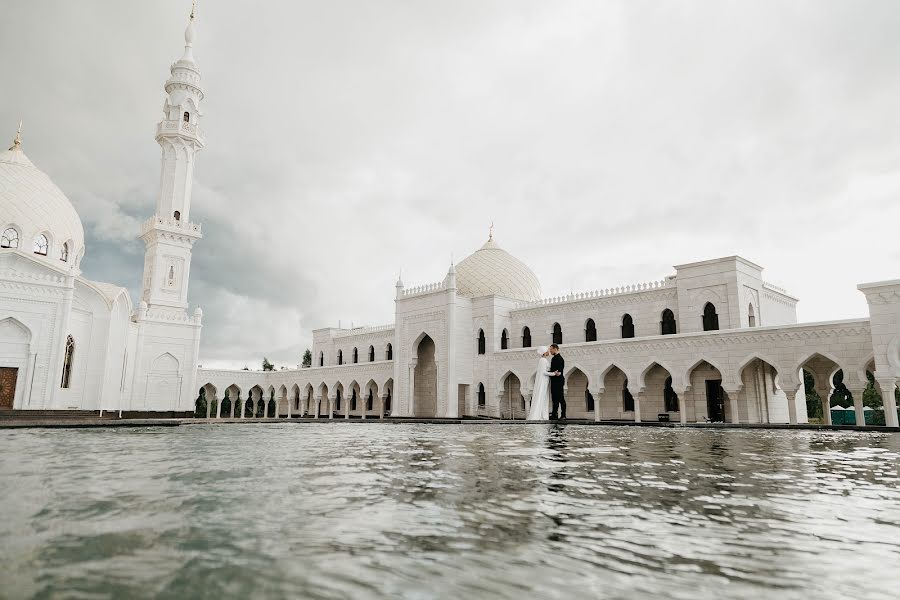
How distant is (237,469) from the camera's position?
387 cm

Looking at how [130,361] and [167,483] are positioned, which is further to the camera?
[130,361]

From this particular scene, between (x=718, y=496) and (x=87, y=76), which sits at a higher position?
(x=87, y=76)

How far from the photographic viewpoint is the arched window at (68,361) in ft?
74.6

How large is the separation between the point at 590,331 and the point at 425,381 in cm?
997

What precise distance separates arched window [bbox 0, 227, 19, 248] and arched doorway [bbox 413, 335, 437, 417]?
18.6 m

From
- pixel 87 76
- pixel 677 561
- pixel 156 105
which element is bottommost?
pixel 677 561

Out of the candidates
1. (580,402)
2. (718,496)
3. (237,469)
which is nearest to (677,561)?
(718,496)

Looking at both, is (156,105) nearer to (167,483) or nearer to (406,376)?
(406,376)

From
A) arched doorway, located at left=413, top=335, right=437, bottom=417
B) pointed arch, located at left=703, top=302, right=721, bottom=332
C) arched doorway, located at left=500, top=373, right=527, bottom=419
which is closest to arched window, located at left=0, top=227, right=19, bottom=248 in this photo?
arched doorway, located at left=413, top=335, right=437, bottom=417

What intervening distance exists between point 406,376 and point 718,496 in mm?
28156

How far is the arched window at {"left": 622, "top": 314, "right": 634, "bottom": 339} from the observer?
81.1ft

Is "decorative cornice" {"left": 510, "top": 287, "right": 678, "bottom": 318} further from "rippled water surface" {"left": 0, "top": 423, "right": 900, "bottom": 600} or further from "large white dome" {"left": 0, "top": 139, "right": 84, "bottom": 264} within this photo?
"large white dome" {"left": 0, "top": 139, "right": 84, "bottom": 264}

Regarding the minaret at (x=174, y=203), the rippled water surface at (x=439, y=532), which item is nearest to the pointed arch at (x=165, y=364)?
the minaret at (x=174, y=203)

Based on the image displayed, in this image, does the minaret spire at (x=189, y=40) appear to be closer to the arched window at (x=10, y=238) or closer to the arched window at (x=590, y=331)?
the arched window at (x=10, y=238)
